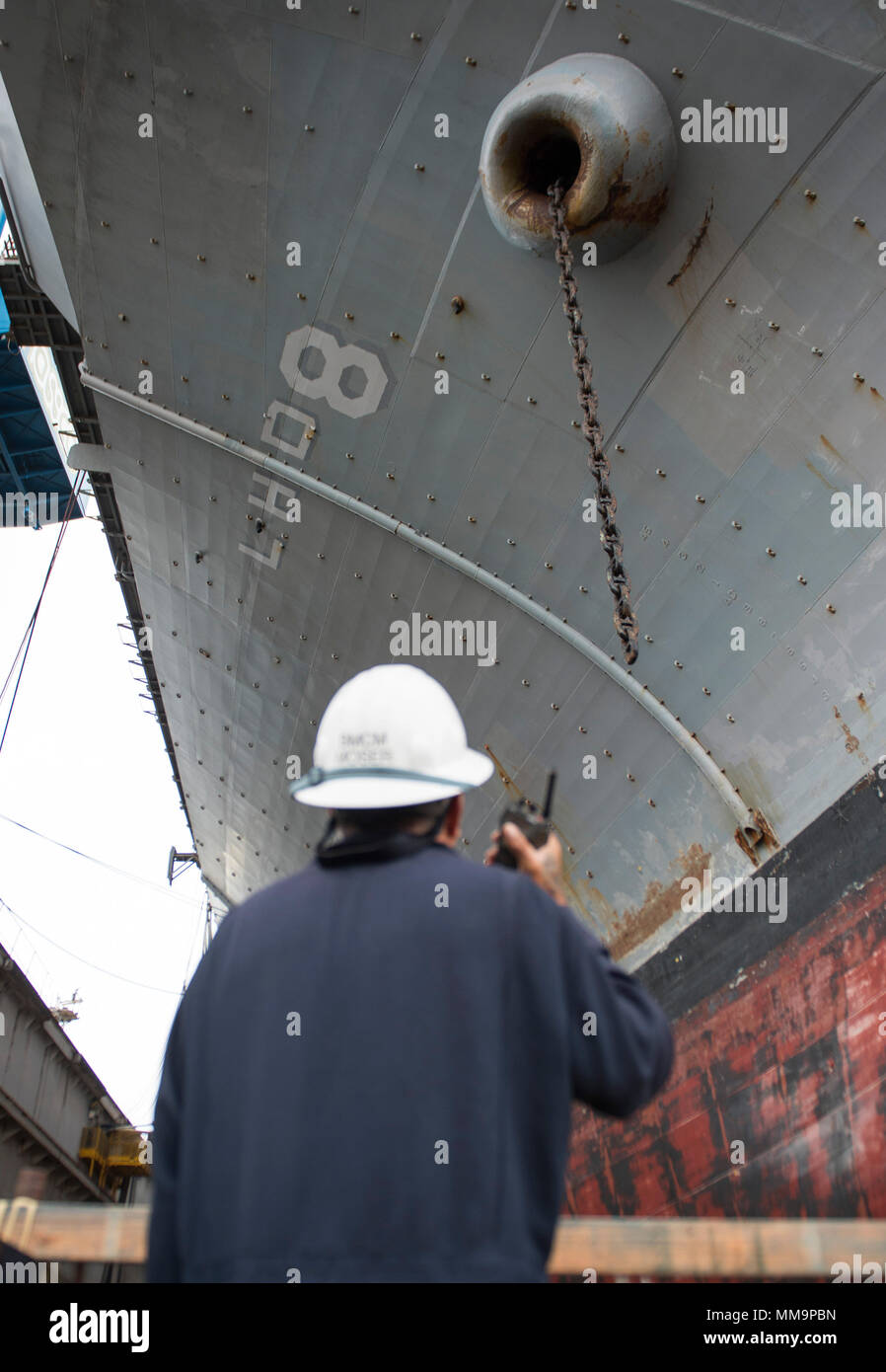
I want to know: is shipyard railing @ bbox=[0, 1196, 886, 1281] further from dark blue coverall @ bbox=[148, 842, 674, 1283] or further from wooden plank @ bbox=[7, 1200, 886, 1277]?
dark blue coverall @ bbox=[148, 842, 674, 1283]

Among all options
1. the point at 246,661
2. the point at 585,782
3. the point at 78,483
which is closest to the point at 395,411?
the point at 585,782

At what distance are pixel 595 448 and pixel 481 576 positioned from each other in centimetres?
176

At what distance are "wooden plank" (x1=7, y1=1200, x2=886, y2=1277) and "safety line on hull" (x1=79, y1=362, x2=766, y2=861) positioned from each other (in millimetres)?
2728

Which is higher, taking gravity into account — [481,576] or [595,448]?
[481,576]

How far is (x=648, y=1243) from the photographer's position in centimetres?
220

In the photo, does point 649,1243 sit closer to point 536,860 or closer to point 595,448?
point 536,860

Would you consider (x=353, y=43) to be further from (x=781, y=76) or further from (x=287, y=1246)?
(x=287, y=1246)

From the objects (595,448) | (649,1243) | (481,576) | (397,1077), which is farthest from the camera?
(481,576)

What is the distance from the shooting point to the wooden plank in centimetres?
216

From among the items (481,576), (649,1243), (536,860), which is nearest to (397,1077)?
(536,860)

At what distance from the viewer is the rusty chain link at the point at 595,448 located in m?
4.07

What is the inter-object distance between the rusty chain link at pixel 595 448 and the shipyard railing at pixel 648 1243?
7.29 feet

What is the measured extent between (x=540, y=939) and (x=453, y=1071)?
0.69 ft
